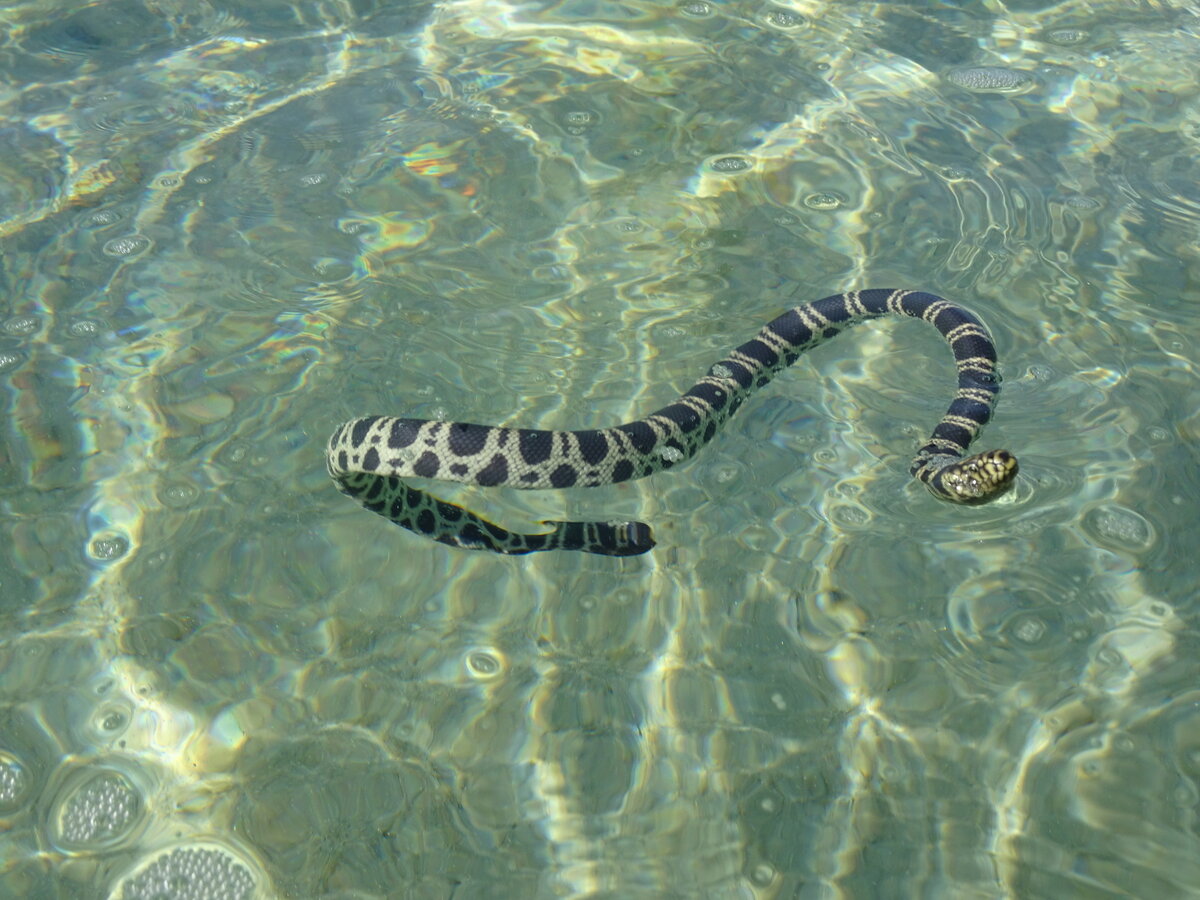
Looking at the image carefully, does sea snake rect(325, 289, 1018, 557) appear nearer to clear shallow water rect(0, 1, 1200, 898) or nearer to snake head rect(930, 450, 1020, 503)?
snake head rect(930, 450, 1020, 503)

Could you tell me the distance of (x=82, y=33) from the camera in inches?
433

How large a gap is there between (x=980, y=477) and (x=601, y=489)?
7.45 feet

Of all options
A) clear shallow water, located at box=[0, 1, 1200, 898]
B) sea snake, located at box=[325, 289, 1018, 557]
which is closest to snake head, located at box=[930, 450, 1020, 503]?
sea snake, located at box=[325, 289, 1018, 557]

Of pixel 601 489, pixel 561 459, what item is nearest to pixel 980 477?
pixel 601 489

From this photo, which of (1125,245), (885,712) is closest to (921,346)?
(1125,245)

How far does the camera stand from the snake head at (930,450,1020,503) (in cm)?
604

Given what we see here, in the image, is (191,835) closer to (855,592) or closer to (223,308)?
(855,592)

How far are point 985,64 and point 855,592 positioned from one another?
720 centimetres

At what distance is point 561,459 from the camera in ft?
21.1

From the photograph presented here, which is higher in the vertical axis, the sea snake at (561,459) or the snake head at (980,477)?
the snake head at (980,477)

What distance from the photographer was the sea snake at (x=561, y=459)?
609 cm

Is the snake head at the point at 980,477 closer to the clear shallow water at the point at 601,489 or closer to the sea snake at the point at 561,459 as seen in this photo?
the sea snake at the point at 561,459

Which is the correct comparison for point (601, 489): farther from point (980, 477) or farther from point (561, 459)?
point (980, 477)

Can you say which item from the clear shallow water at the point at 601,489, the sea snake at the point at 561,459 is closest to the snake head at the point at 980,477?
the sea snake at the point at 561,459
